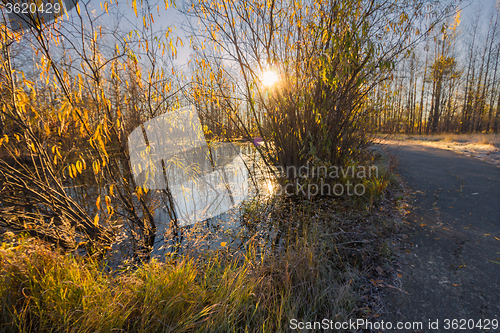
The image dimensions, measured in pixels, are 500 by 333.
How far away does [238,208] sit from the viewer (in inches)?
181

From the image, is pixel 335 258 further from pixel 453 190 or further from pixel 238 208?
pixel 453 190

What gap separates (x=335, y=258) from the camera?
2.58 m

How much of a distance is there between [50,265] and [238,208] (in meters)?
3.08

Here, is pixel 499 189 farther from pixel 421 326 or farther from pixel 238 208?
pixel 238 208

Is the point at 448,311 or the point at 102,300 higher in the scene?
the point at 102,300

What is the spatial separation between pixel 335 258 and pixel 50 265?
2.97 meters

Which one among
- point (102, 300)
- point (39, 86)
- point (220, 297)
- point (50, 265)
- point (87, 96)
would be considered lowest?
point (220, 297)

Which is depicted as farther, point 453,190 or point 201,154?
point 201,154

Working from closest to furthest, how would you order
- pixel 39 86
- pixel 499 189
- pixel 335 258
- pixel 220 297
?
1. pixel 220 297
2. pixel 335 258
3. pixel 39 86
4. pixel 499 189

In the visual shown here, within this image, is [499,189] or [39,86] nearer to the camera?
→ [39,86]

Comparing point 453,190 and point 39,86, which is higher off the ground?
point 39,86

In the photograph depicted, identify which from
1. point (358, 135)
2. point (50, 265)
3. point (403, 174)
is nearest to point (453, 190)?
point (403, 174)

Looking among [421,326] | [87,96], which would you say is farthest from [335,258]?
[87,96]

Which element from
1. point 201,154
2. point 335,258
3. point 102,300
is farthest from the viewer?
point 201,154
